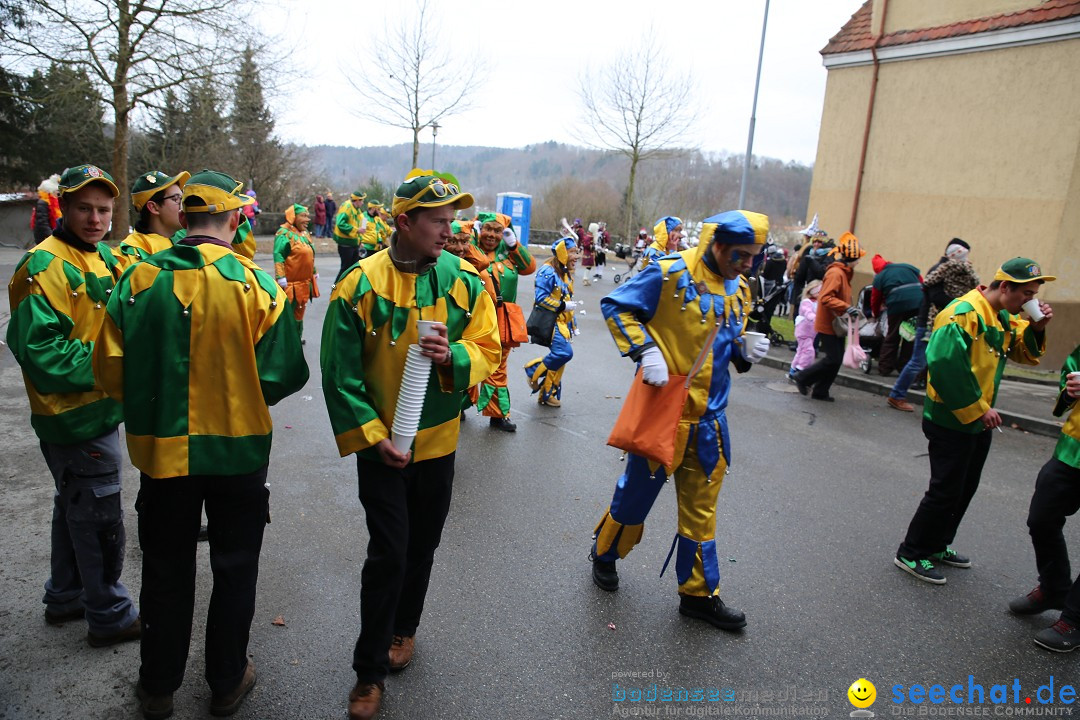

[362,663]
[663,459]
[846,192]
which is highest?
[846,192]

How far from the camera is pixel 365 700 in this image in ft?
9.27

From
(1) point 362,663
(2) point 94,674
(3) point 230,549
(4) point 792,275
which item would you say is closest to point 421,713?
(1) point 362,663

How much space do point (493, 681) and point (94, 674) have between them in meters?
1.67

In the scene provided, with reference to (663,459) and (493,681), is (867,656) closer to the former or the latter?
(663,459)

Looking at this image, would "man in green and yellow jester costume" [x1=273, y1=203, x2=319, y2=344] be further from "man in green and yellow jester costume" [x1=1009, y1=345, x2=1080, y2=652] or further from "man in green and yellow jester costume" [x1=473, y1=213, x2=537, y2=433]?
"man in green and yellow jester costume" [x1=1009, y1=345, x2=1080, y2=652]

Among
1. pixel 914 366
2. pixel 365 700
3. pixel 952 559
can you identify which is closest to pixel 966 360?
pixel 952 559

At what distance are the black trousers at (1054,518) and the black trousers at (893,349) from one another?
22.1 ft

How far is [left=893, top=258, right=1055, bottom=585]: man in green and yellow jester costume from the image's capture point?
4031 mm

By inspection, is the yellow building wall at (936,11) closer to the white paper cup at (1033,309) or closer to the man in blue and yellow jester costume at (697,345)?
the white paper cup at (1033,309)

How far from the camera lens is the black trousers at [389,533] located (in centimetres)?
278

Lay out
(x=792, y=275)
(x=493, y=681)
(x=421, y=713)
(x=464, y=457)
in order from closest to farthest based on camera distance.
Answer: (x=421, y=713) < (x=493, y=681) < (x=464, y=457) < (x=792, y=275)

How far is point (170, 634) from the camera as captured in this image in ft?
8.92

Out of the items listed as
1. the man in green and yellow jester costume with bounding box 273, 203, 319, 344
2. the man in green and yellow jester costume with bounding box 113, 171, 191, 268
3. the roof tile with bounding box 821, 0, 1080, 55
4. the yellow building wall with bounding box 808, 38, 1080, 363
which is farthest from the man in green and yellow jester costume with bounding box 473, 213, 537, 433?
the roof tile with bounding box 821, 0, 1080, 55

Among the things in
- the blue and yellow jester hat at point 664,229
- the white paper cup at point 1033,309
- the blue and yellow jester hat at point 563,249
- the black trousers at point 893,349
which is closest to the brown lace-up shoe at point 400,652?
the white paper cup at point 1033,309
